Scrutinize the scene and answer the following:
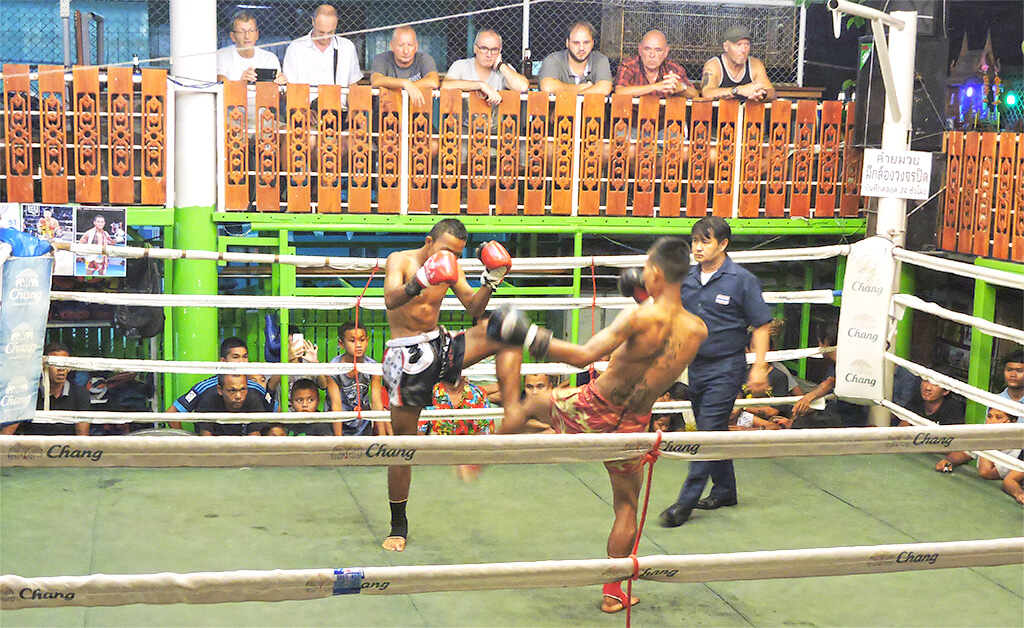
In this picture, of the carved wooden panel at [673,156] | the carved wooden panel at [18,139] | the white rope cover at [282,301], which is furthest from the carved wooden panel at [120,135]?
the carved wooden panel at [673,156]

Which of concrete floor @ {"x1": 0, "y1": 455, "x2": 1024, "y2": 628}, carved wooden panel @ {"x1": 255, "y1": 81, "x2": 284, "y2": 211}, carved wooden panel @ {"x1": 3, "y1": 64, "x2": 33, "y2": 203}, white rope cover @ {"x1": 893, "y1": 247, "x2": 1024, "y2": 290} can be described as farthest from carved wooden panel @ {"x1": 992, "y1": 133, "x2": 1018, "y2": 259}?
carved wooden panel @ {"x1": 3, "y1": 64, "x2": 33, "y2": 203}

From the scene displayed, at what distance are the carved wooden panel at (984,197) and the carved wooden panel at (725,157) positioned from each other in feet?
5.13

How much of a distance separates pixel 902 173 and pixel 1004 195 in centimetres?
60

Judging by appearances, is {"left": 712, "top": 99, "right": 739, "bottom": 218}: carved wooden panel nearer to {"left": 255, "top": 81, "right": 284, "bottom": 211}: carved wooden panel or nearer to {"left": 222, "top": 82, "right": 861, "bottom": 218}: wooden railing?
{"left": 222, "top": 82, "right": 861, "bottom": 218}: wooden railing

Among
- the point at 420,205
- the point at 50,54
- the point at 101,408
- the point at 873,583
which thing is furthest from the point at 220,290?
the point at 873,583

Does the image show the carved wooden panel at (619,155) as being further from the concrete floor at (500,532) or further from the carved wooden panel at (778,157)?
the concrete floor at (500,532)

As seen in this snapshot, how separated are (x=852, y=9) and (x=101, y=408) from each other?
209 inches

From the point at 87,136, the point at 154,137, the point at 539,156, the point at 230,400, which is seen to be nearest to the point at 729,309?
the point at 539,156

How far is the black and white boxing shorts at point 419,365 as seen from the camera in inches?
177

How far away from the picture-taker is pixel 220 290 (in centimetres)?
818

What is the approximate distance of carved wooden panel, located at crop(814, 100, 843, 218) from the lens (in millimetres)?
7273

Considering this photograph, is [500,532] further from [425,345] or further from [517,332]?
[517,332]

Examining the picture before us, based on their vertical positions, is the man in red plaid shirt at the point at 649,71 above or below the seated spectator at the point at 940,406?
above

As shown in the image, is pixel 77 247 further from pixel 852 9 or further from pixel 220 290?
pixel 852 9
